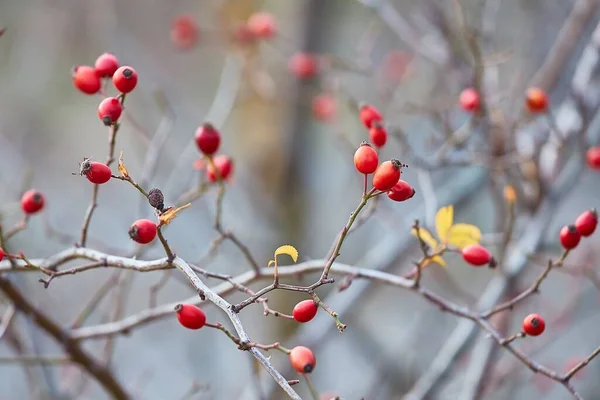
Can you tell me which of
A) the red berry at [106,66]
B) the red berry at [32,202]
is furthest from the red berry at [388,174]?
the red berry at [32,202]

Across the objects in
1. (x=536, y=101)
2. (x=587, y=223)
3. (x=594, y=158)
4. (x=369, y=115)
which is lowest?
(x=587, y=223)

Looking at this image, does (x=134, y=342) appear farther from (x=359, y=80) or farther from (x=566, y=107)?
(x=566, y=107)

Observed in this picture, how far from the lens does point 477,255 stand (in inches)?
44.8

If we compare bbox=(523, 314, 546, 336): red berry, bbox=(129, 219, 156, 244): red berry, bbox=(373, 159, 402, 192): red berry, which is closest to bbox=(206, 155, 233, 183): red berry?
bbox=(129, 219, 156, 244): red berry

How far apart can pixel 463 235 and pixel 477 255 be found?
5 cm

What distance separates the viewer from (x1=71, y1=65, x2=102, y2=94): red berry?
1149mm

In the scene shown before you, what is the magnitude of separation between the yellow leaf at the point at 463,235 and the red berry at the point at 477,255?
16 mm

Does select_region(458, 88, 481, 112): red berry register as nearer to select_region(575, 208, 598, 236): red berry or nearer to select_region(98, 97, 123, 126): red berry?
select_region(575, 208, 598, 236): red berry

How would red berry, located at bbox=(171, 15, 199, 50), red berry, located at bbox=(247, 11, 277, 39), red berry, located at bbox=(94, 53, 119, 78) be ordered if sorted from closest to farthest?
red berry, located at bbox=(94, 53, 119, 78), red berry, located at bbox=(247, 11, 277, 39), red berry, located at bbox=(171, 15, 199, 50)

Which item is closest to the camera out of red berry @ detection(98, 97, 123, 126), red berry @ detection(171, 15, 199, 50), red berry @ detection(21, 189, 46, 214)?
red berry @ detection(98, 97, 123, 126)

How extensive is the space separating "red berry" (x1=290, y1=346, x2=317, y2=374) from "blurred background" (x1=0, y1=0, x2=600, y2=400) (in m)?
0.41

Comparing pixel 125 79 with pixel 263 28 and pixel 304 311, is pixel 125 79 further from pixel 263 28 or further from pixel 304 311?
pixel 263 28

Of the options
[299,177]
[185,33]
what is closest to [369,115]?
[185,33]

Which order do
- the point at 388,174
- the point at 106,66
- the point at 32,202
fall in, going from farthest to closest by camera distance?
the point at 32,202 → the point at 106,66 → the point at 388,174
